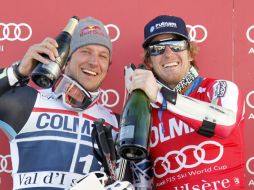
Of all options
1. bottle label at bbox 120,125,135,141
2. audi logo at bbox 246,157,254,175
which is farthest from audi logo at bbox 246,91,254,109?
bottle label at bbox 120,125,135,141

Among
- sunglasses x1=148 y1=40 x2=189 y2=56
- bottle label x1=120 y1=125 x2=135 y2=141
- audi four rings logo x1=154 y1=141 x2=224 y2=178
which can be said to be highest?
sunglasses x1=148 y1=40 x2=189 y2=56

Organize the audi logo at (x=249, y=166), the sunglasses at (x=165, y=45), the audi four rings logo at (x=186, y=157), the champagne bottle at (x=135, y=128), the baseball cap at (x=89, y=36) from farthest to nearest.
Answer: the audi logo at (x=249, y=166)
the baseball cap at (x=89, y=36)
the sunglasses at (x=165, y=45)
the audi four rings logo at (x=186, y=157)
the champagne bottle at (x=135, y=128)

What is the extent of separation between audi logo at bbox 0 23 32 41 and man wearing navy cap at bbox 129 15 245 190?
2.59 feet

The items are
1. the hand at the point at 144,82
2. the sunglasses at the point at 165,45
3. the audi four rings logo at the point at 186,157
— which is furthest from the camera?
the sunglasses at the point at 165,45

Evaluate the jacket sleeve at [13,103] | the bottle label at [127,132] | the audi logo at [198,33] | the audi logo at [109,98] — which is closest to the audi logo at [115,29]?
the audi logo at [109,98]

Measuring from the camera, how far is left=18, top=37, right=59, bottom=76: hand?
172 centimetres

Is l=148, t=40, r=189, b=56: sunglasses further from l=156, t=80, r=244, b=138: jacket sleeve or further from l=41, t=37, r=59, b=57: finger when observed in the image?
l=41, t=37, r=59, b=57: finger

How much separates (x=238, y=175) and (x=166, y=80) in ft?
1.70

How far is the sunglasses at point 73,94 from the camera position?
6.74ft

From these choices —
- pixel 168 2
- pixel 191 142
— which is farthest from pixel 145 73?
pixel 168 2

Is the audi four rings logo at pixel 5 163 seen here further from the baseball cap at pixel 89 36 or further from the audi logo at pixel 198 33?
the audi logo at pixel 198 33

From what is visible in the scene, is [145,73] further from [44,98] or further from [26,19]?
[26,19]

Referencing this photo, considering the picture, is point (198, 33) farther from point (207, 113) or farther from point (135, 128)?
point (135, 128)

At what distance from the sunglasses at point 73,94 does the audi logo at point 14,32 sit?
0.60 meters
